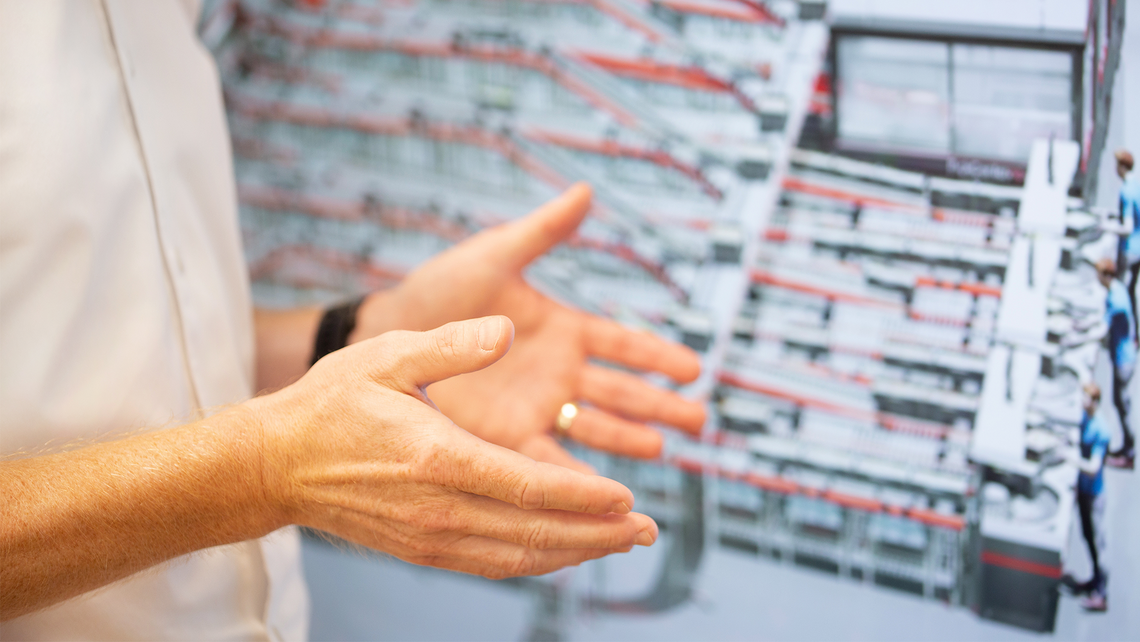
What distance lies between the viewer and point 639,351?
3.35ft

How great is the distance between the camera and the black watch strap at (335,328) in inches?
41.5

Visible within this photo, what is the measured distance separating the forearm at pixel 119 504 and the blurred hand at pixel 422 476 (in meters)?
0.03

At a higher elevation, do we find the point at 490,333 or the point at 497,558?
the point at 490,333

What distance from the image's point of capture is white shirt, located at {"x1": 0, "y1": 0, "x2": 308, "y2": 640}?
0.77 metres

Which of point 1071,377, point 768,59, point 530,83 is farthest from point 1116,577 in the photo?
point 530,83

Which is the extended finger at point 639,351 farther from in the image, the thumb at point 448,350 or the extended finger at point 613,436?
the thumb at point 448,350

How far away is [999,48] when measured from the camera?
0.88 metres

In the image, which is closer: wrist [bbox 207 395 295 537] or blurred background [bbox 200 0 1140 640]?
wrist [bbox 207 395 295 537]

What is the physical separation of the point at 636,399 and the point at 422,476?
45cm

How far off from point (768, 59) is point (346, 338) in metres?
0.67

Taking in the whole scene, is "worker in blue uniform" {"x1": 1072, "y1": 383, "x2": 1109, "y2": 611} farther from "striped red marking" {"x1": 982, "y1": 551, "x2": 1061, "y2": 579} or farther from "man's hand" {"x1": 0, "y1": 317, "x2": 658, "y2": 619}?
"man's hand" {"x1": 0, "y1": 317, "x2": 658, "y2": 619}

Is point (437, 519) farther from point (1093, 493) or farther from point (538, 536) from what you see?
point (1093, 493)

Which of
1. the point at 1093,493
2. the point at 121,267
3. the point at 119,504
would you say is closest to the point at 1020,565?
the point at 1093,493

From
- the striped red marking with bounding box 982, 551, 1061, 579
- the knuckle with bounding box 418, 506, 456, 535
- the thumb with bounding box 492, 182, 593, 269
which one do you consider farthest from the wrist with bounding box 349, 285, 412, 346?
the striped red marking with bounding box 982, 551, 1061, 579
